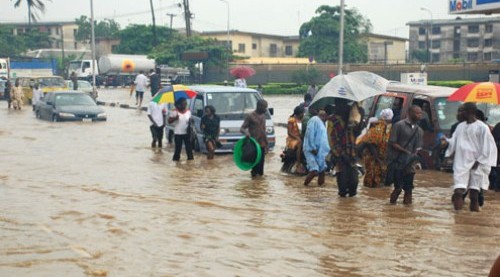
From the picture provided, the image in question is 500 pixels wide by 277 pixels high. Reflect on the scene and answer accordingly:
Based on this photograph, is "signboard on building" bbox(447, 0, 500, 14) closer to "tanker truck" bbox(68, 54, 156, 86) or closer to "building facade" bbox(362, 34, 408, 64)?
"tanker truck" bbox(68, 54, 156, 86)

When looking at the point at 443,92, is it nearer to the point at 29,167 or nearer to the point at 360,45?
the point at 29,167

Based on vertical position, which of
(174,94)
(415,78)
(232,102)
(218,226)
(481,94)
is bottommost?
(218,226)

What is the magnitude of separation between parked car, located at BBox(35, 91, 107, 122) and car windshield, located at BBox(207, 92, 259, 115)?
1067 centimetres

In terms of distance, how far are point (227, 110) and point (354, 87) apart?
22.3 ft

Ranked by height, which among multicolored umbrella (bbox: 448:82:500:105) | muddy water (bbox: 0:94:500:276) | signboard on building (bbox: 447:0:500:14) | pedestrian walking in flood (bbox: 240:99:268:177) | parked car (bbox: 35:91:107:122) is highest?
signboard on building (bbox: 447:0:500:14)

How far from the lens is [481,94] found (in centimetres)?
1204

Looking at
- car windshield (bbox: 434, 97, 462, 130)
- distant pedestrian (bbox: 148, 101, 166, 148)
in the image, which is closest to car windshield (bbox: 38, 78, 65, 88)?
distant pedestrian (bbox: 148, 101, 166, 148)

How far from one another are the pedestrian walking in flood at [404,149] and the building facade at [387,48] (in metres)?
83.3

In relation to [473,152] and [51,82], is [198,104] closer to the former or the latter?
[473,152]

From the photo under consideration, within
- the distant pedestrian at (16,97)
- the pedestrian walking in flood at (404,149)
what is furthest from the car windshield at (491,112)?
the distant pedestrian at (16,97)

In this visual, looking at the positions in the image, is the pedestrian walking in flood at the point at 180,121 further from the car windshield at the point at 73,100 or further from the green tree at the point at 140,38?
the green tree at the point at 140,38

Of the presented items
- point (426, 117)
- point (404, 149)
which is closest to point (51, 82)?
point (426, 117)

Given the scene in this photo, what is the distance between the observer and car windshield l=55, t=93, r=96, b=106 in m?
29.9

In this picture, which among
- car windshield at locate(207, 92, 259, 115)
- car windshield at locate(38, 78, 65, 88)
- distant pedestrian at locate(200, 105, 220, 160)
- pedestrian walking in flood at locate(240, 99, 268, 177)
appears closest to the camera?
pedestrian walking in flood at locate(240, 99, 268, 177)
